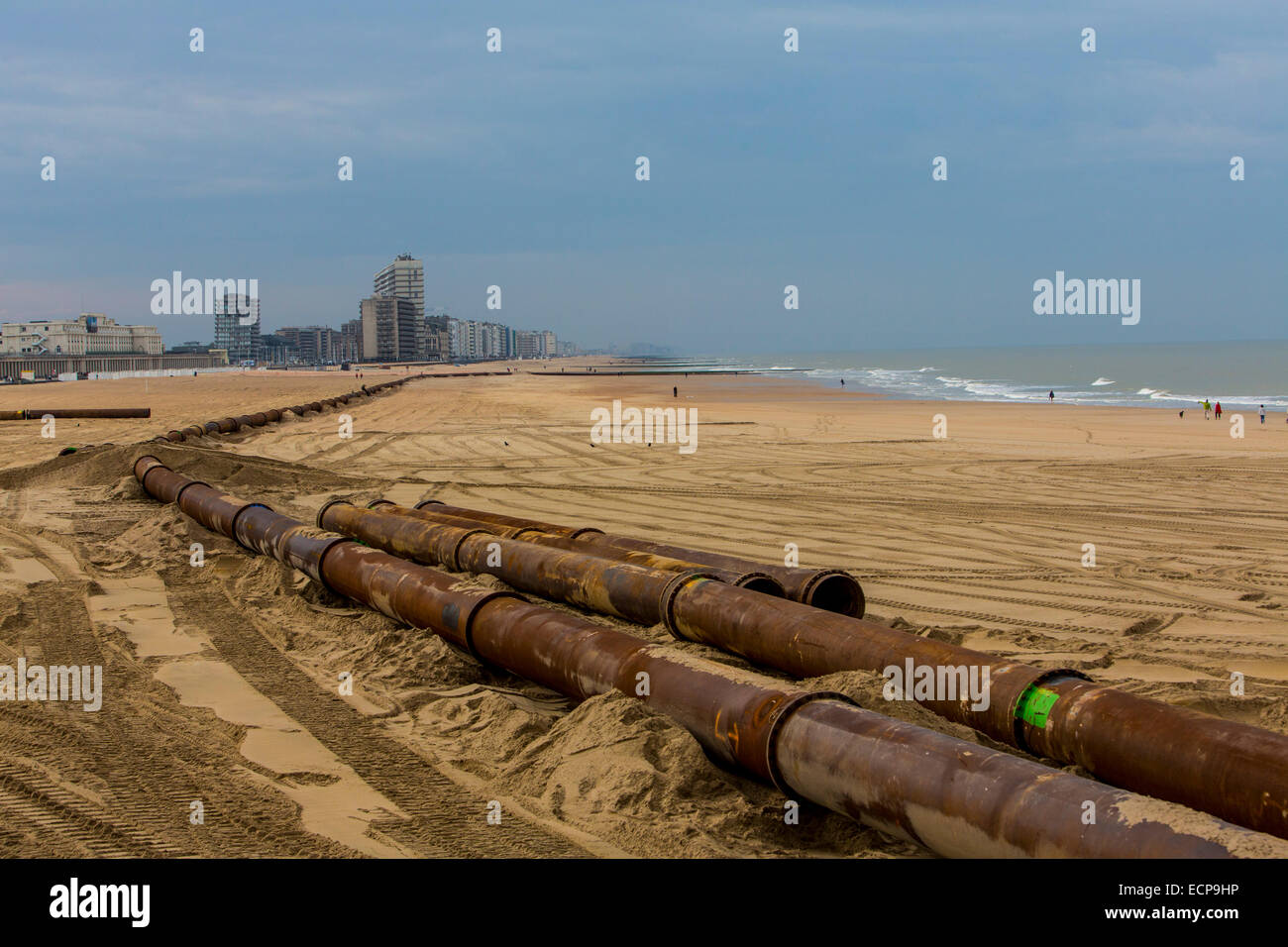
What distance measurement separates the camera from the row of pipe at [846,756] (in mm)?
3646

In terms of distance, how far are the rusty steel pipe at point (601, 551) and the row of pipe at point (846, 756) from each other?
915 mm

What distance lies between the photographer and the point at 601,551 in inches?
385

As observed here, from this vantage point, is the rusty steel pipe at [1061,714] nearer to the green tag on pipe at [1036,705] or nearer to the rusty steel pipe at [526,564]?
the green tag on pipe at [1036,705]

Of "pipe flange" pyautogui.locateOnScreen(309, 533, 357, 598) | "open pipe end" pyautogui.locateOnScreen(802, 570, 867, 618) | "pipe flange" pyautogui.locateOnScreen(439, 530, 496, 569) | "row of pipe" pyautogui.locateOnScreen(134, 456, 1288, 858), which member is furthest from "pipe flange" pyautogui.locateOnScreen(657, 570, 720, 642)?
"pipe flange" pyautogui.locateOnScreen(309, 533, 357, 598)

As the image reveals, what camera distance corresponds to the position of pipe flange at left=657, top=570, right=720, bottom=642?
7375mm

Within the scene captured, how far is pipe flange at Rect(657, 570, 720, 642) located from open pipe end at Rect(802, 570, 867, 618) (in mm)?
964

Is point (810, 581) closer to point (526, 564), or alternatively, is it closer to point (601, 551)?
point (601, 551)

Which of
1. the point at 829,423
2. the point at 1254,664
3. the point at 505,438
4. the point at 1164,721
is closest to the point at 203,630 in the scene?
the point at 1164,721

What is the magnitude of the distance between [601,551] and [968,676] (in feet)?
15.8

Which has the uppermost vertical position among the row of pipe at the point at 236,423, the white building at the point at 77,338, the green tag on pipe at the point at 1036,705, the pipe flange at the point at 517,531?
the white building at the point at 77,338

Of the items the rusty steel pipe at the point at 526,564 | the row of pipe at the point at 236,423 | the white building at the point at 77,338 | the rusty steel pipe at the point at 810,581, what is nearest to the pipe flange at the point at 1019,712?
the rusty steel pipe at the point at 810,581

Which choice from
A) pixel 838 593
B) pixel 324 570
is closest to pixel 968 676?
pixel 838 593

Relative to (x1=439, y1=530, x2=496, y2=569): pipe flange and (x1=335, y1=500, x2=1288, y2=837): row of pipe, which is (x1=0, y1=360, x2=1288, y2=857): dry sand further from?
(x1=439, y1=530, x2=496, y2=569): pipe flange
